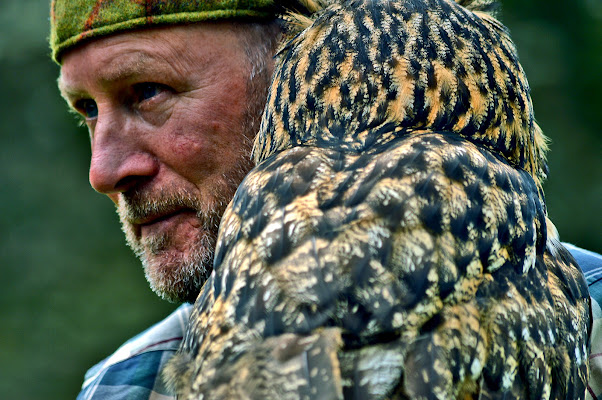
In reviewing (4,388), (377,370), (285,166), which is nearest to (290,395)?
(377,370)

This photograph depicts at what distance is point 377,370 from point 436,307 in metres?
0.17

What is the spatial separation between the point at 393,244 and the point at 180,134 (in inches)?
55.0

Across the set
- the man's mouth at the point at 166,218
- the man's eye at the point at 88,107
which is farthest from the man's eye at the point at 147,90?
the man's mouth at the point at 166,218

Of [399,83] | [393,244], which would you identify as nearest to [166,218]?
[399,83]

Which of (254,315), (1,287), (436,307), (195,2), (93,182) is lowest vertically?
(1,287)

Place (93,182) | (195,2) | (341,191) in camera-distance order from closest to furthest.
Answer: (341,191), (195,2), (93,182)

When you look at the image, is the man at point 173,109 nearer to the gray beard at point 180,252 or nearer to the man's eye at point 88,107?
the gray beard at point 180,252

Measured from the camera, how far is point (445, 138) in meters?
1.46

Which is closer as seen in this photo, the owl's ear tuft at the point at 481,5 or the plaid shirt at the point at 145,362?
the owl's ear tuft at the point at 481,5

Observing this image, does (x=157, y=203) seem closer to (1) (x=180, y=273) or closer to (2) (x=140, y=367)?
(1) (x=180, y=273)

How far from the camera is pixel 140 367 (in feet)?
9.91

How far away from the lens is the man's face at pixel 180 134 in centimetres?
246

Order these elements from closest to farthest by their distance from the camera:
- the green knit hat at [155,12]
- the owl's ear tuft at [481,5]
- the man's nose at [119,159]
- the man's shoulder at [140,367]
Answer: the owl's ear tuft at [481,5] → the green knit hat at [155,12] → the man's nose at [119,159] → the man's shoulder at [140,367]

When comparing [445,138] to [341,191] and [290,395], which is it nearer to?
[341,191]
